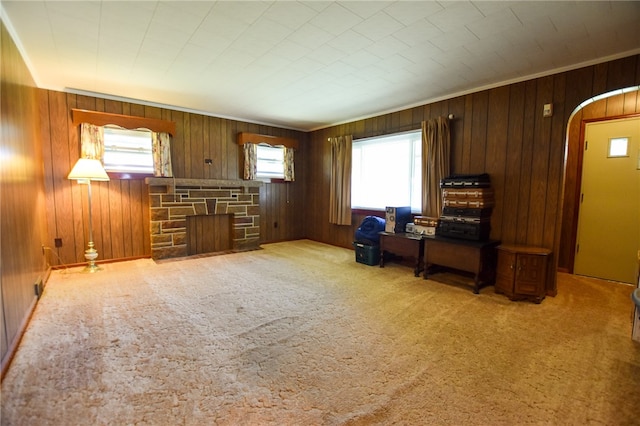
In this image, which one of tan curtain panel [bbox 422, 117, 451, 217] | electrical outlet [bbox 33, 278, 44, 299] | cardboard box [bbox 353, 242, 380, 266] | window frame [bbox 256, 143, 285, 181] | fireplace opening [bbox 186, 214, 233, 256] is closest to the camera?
electrical outlet [bbox 33, 278, 44, 299]

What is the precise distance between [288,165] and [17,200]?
4197 millimetres

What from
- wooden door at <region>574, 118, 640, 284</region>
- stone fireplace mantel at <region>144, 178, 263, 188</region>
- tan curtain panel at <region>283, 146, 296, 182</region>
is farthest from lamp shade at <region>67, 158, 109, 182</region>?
wooden door at <region>574, 118, 640, 284</region>

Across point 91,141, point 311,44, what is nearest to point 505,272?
point 311,44

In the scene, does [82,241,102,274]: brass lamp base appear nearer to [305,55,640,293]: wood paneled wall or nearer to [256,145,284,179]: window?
[256,145,284,179]: window

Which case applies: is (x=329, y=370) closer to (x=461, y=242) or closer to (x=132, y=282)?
(x=461, y=242)

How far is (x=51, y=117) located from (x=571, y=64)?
6150 mm

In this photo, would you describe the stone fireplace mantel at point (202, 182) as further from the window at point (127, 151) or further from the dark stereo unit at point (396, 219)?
the dark stereo unit at point (396, 219)

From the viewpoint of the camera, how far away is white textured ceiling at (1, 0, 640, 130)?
6.84ft

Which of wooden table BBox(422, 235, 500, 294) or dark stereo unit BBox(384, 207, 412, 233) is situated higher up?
dark stereo unit BBox(384, 207, 412, 233)

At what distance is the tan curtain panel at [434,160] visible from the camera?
3.89 metres

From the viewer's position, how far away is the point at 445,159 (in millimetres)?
3889

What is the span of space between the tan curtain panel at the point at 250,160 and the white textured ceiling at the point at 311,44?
149cm

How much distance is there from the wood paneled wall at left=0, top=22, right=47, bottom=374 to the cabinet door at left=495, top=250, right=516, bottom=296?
413 centimetres

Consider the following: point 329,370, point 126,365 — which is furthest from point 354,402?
point 126,365
